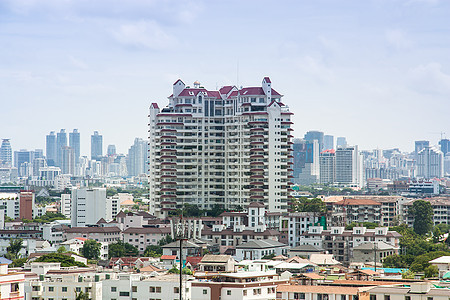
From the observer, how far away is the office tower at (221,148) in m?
101

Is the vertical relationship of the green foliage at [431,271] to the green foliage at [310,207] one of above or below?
below

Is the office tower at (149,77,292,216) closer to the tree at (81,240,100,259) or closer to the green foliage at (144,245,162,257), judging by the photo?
the green foliage at (144,245,162,257)

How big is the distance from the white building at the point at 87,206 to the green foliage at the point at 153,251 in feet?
75.2

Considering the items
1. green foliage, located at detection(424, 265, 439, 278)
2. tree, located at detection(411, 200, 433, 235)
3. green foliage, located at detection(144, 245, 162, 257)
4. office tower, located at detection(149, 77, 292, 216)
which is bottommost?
green foliage, located at detection(144, 245, 162, 257)

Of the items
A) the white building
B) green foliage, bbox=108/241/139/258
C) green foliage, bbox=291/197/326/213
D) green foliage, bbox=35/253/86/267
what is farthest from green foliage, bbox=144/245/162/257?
the white building

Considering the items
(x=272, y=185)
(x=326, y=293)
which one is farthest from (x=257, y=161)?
(x=326, y=293)

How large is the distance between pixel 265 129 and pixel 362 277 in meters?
50.4

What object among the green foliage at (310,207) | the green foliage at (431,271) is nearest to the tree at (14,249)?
the green foliage at (310,207)

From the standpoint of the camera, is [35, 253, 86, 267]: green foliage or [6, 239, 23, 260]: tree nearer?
[35, 253, 86, 267]: green foliage

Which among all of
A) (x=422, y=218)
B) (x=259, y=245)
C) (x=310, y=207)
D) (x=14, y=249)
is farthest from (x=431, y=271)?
(x=422, y=218)

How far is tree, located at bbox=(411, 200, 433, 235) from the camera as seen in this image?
111250 mm

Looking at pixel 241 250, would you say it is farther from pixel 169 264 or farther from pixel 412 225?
pixel 412 225

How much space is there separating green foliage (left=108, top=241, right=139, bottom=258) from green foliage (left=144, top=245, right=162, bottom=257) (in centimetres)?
139

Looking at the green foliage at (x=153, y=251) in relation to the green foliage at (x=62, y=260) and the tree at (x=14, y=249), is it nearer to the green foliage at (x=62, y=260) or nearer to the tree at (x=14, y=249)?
the tree at (x=14, y=249)
